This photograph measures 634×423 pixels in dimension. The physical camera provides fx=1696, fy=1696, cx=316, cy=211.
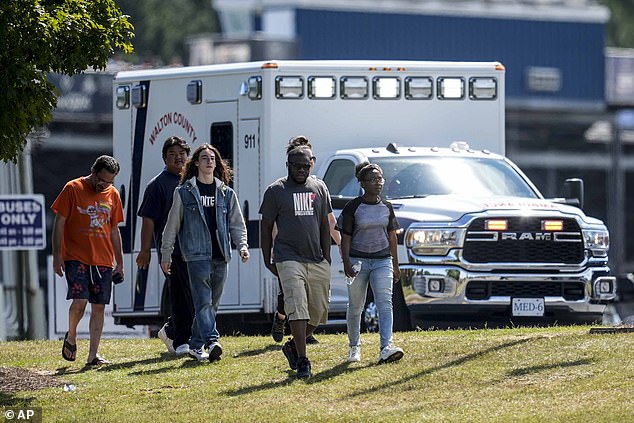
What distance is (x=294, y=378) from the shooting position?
43.3ft

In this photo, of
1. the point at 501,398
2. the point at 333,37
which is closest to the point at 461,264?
the point at 501,398

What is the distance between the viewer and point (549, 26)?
214 ft

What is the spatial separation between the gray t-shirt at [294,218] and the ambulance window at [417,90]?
521 centimetres

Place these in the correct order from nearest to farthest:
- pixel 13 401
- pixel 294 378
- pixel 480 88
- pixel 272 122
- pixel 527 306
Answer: pixel 13 401 < pixel 294 378 < pixel 527 306 < pixel 272 122 < pixel 480 88

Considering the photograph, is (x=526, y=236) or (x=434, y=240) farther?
(x=526, y=236)

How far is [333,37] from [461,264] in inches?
1788

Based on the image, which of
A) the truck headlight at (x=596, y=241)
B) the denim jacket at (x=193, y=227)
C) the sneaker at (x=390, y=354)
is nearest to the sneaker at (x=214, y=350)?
the denim jacket at (x=193, y=227)

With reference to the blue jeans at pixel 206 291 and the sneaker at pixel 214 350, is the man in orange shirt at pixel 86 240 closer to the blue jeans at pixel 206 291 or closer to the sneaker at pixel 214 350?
the blue jeans at pixel 206 291

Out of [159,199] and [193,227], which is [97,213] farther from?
[193,227]

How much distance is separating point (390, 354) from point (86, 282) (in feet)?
8.95

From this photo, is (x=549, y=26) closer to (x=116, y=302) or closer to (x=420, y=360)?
(x=116, y=302)

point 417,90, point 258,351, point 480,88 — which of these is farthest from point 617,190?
point 258,351

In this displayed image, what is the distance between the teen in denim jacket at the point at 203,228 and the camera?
14.0 metres

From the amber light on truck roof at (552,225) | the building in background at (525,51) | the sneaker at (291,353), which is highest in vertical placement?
the building in background at (525,51)
